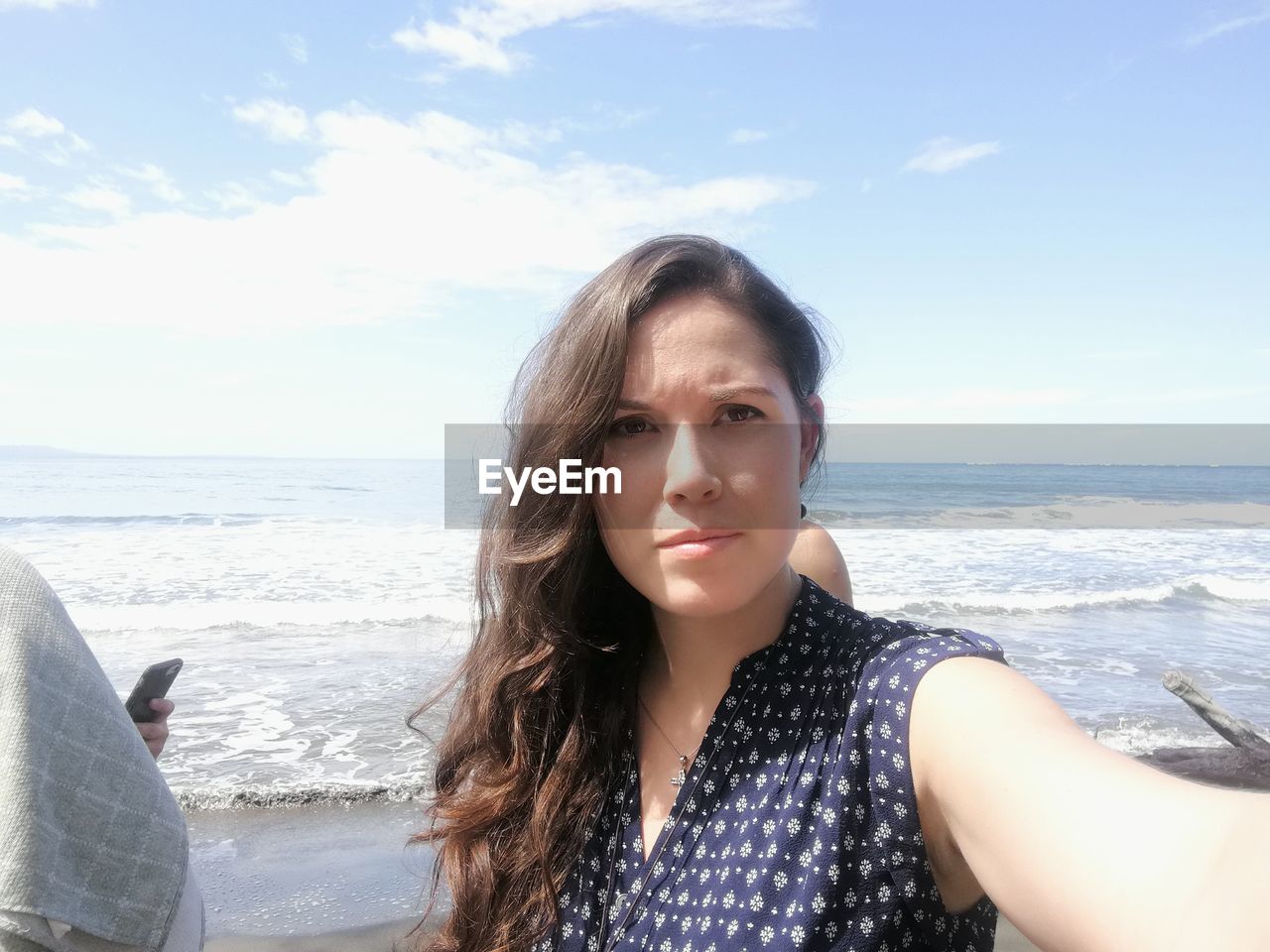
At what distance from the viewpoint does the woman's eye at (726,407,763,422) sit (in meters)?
1.61

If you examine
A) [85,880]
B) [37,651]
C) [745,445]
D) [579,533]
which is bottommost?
[85,880]

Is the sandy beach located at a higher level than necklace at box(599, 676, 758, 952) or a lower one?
lower

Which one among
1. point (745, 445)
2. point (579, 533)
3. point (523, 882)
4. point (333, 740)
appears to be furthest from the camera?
point (333, 740)

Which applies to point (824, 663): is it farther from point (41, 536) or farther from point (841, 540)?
point (41, 536)

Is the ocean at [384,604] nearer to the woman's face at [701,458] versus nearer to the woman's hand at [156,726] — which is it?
the woman's face at [701,458]

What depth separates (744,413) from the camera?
5.30 feet

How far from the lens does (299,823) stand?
17.3ft

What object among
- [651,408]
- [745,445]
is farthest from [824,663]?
[651,408]

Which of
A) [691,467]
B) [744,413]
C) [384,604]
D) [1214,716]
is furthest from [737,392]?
[384,604]

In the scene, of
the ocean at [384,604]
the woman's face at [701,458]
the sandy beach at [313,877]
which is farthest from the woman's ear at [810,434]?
the sandy beach at [313,877]

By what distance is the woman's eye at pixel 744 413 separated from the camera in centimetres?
161

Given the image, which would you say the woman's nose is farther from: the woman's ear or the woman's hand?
the woman's hand

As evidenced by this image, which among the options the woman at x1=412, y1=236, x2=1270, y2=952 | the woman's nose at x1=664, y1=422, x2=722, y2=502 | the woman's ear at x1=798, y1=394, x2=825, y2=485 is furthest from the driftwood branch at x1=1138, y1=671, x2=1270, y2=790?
the woman's nose at x1=664, y1=422, x2=722, y2=502

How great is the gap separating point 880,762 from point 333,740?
243 inches
